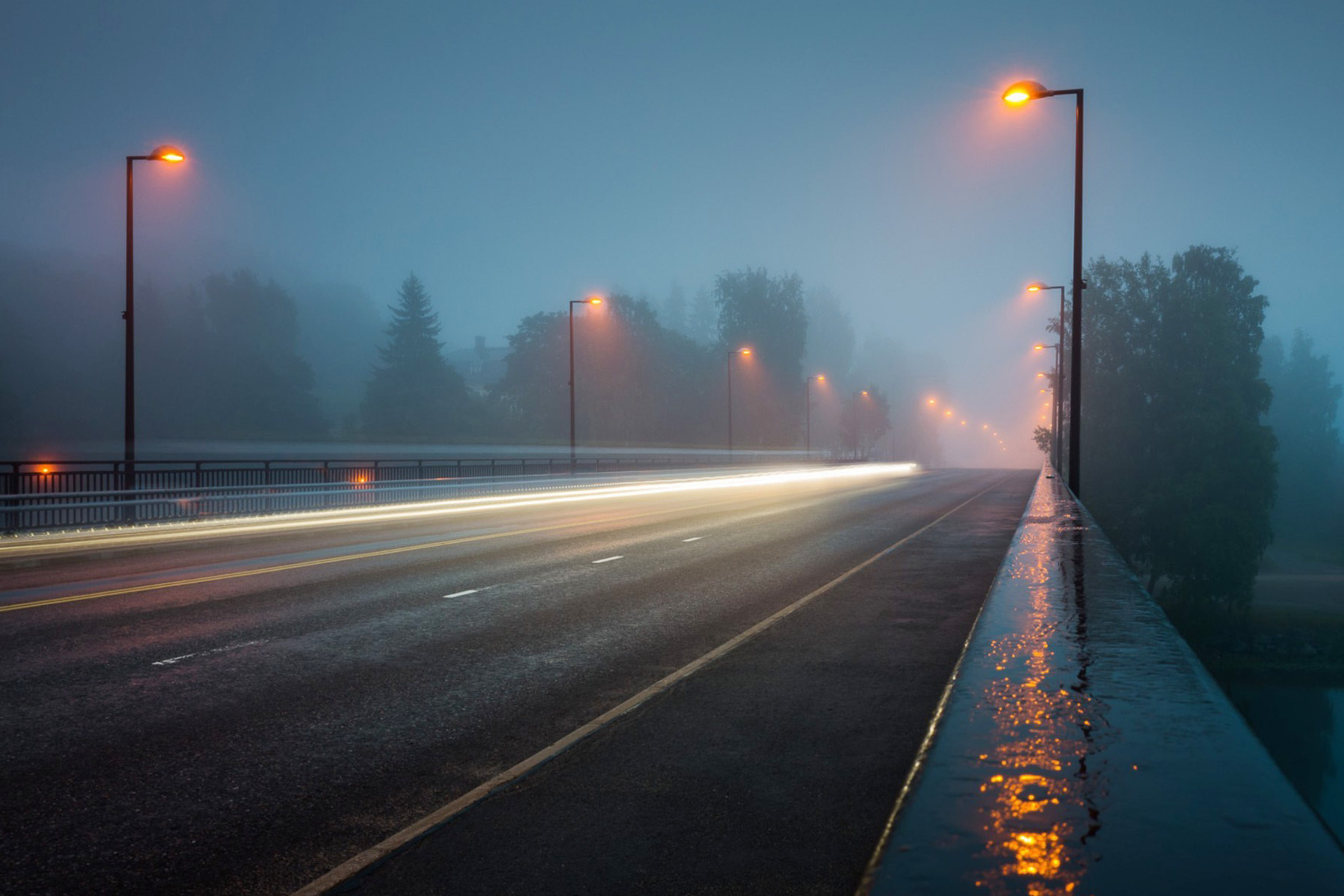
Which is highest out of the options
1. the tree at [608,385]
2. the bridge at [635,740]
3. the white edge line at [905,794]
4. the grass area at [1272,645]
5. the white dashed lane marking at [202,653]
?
the tree at [608,385]

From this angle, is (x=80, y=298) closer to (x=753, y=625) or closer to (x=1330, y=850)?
(x=753, y=625)

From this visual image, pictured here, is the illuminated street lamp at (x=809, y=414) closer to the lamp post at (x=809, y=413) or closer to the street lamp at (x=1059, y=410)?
the lamp post at (x=809, y=413)

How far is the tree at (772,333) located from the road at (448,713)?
102 meters

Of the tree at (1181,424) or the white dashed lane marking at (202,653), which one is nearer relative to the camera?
the white dashed lane marking at (202,653)

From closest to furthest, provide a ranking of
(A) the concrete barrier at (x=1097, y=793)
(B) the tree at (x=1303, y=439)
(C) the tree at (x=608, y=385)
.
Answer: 1. (A) the concrete barrier at (x=1097, y=793)
2. (C) the tree at (x=608, y=385)
3. (B) the tree at (x=1303, y=439)

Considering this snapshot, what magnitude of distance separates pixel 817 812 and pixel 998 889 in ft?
9.07

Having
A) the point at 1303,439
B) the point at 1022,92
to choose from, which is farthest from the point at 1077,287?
the point at 1303,439

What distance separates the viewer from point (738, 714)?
20.6ft

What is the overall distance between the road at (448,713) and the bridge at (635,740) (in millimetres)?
28

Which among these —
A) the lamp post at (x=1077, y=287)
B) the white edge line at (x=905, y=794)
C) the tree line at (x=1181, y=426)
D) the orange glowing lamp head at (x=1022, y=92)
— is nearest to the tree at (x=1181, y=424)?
the tree line at (x=1181, y=426)

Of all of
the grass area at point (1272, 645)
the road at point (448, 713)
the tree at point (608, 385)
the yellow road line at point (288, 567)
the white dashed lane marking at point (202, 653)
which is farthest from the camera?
the tree at point (608, 385)

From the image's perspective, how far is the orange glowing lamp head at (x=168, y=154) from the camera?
901 inches

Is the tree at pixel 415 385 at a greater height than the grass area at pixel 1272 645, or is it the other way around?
the tree at pixel 415 385

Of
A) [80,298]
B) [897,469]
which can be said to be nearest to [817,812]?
[897,469]
